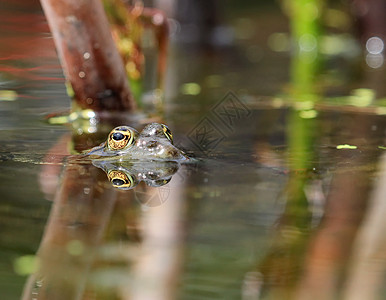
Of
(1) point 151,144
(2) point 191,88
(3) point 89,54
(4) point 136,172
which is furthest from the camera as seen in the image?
(2) point 191,88

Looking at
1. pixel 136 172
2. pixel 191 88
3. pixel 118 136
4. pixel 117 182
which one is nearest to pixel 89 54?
pixel 118 136

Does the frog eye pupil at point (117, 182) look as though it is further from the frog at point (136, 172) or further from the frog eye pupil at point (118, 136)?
the frog eye pupil at point (118, 136)

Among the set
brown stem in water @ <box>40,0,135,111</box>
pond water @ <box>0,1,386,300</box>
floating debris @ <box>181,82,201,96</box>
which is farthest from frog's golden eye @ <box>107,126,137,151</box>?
floating debris @ <box>181,82,201,96</box>

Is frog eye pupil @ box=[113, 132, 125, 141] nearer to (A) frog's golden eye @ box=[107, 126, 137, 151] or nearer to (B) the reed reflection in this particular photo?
(A) frog's golden eye @ box=[107, 126, 137, 151]

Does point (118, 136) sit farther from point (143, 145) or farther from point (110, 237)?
point (110, 237)

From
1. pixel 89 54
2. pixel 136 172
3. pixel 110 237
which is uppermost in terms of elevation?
pixel 89 54
